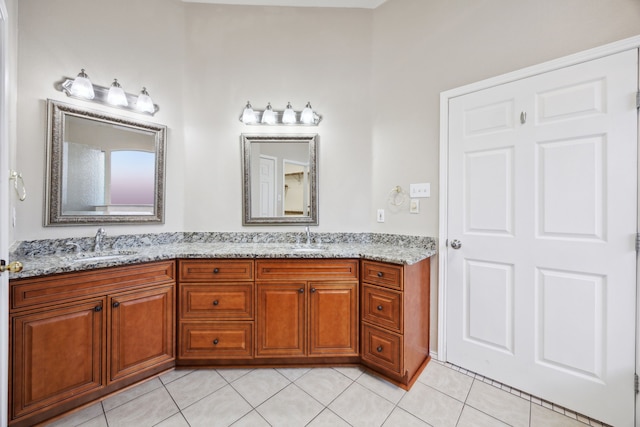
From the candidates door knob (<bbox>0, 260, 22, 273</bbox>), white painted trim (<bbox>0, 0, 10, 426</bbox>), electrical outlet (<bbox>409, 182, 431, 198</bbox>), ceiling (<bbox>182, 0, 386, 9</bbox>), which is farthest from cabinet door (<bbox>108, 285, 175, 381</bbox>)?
ceiling (<bbox>182, 0, 386, 9</bbox>)

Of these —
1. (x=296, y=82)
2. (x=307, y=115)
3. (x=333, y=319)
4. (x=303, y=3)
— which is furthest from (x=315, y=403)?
(x=303, y=3)

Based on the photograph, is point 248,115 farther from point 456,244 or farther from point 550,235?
point 550,235

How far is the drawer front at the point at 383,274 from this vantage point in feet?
5.49

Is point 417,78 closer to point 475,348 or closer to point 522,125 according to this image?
point 522,125

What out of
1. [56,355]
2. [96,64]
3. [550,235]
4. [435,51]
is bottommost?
[56,355]

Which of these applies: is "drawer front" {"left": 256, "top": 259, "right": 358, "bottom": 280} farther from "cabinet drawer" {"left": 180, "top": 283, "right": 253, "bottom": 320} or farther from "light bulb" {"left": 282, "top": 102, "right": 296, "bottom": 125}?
"light bulb" {"left": 282, "top": 102, "right": 296, "bottom": 125}

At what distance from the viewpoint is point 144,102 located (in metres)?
2.08

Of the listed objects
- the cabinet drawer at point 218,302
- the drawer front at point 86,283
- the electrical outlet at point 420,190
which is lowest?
the cabinet drawer at point 218,302

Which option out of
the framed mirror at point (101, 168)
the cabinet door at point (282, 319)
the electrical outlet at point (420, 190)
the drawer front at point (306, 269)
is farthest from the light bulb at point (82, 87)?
the electrical outlet at point (420, 190)

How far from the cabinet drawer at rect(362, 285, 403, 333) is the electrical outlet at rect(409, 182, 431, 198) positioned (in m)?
0.82

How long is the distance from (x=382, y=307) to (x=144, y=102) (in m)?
2.41

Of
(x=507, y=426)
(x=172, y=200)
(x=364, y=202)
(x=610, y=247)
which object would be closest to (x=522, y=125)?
(x=610, y=247)

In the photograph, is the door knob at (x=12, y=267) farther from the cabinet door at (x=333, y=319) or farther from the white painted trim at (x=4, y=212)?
the cabinet door at (x=333, y=319)

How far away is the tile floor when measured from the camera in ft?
4.64
